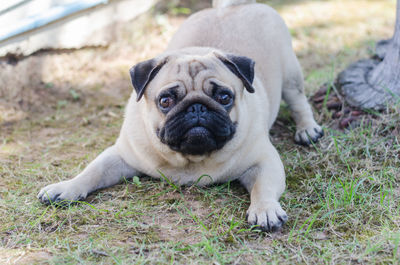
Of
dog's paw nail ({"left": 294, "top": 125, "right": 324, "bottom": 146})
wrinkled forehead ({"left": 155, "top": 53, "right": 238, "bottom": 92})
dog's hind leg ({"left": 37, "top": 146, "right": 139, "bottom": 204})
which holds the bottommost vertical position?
dog's paw nail ({"left": 294, "top": 125, "right": 324, "bottom": 146})

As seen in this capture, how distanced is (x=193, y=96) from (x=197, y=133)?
0.96 ft

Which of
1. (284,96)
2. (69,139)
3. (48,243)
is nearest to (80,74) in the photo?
(69,139)

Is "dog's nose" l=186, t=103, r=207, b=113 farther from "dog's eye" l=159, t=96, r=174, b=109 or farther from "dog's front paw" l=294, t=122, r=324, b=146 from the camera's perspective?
"dog's front paw" l=294, t=122, r=324, b=146

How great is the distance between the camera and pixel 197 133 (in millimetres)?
3457

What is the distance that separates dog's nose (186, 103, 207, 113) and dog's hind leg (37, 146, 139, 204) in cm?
100

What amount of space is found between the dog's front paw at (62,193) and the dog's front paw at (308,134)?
7.74ft

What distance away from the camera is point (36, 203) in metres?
3.75

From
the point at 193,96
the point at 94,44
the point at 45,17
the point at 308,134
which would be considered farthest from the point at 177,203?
the point at 94,44

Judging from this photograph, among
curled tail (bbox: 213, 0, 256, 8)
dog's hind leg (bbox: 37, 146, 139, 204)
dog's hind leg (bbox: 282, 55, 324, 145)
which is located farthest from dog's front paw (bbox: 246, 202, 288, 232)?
curled tail (bbox: 213, 0, 256, 8)

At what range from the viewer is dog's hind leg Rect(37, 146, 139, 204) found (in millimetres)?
3729

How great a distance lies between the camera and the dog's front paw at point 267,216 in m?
3.26

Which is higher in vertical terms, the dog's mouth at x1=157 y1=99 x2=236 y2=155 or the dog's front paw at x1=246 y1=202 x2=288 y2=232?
the dog's mouth at x1=157 y1=99 x2=236 y2=155

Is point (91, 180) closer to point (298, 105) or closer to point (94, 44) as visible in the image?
point (298, 105)

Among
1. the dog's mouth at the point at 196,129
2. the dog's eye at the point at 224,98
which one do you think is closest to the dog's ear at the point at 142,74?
the dog's mouth at the point at 196,129
